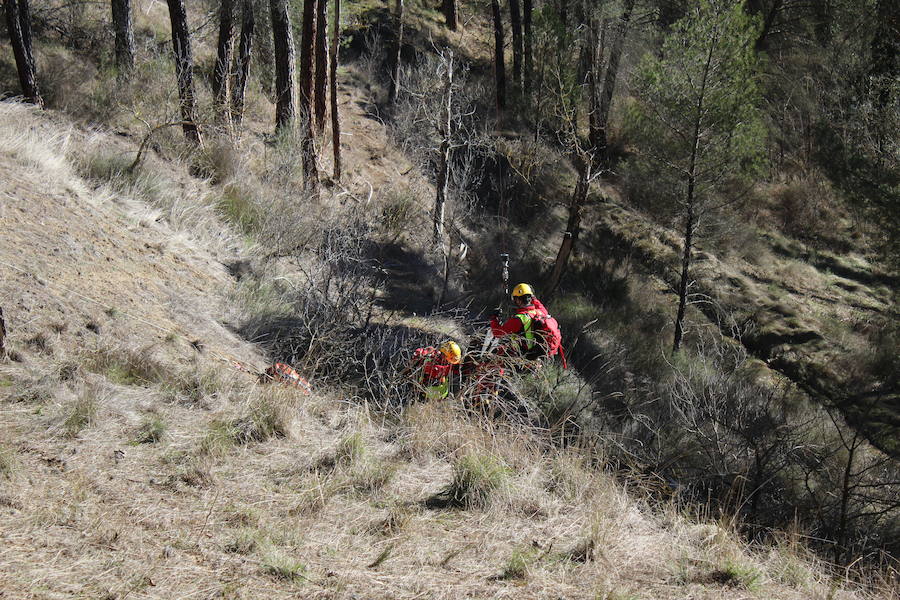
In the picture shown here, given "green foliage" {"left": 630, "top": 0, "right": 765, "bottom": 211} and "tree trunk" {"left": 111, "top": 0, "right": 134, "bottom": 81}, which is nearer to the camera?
"tree trunk" {"left": 111, "top": 0, "right": 134, "bottom": 81}

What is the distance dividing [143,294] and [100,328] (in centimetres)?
164

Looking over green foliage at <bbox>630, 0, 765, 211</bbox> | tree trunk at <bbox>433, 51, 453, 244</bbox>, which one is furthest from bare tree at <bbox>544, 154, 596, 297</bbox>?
tree trunk at <bbox>433, 51, 453, 244</bbox>

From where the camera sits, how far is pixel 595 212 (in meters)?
24.9

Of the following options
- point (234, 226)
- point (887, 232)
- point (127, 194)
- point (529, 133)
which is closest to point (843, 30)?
point (529, 133)

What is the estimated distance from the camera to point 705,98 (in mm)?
17734

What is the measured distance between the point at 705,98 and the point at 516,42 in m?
14.3

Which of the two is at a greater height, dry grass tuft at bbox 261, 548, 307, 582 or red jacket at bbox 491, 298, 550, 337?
dry grass tuft at bbox 261, 548, 307, 582

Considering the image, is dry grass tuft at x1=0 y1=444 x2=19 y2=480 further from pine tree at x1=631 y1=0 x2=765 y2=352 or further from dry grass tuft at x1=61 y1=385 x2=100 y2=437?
pine tree at x1=631 y1=0 x2=765 y2=352

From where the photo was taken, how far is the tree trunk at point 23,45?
1220 centimetres

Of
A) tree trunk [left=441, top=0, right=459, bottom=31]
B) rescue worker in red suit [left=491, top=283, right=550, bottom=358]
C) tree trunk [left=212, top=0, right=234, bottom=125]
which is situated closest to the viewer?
rescue worker in red suit [left=491, top=283, right=550, bottom=358]

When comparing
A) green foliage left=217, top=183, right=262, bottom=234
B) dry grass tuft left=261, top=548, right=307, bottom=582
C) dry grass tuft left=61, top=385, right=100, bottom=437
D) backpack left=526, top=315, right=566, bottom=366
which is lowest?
backpack left=526, top=315, right=566, bottom=366

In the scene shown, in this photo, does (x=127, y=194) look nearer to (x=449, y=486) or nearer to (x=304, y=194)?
(x=304, y=194)

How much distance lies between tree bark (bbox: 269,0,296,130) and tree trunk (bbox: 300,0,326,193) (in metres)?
0.39

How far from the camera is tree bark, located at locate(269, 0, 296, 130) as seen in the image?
16.0 metres
